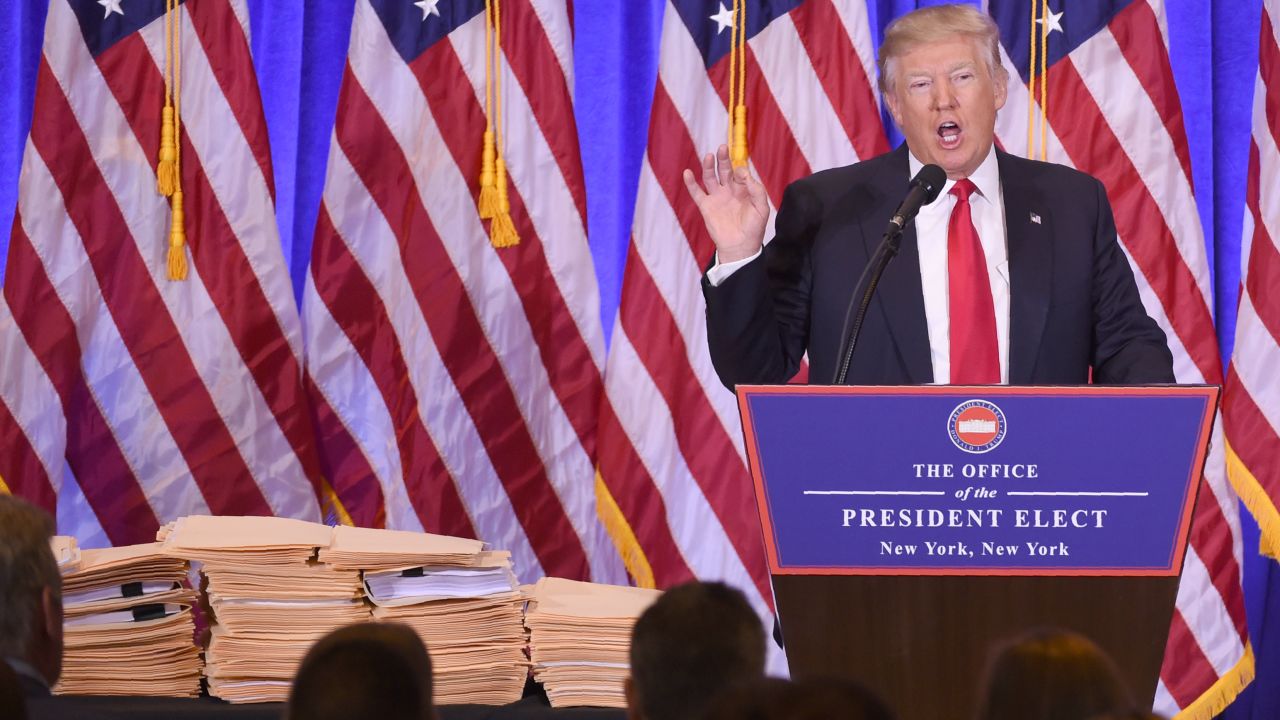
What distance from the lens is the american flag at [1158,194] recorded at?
14.4 feet

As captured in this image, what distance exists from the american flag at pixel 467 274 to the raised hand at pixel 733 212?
180cm

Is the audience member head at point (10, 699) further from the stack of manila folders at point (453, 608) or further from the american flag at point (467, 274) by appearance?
the american flag at point (467, 274)

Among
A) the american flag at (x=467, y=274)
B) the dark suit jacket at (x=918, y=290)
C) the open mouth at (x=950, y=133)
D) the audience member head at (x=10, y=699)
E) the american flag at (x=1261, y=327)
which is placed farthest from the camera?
the american flag at (x=467, y=274)

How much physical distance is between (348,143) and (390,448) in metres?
0.93

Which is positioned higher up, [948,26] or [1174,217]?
[948,26]

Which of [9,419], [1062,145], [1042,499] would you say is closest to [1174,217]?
[1062,145]

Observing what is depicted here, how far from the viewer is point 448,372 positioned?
15.1 feet

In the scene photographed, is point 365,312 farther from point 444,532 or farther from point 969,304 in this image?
point 969,304

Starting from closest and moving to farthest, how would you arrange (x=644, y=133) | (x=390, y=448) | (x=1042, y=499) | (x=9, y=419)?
(x=1042, y=499) < (x=9, y=419) < (x=390, y=448) < (x=644, y=133)

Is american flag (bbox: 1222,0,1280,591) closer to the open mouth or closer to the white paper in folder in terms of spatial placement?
the open mouth

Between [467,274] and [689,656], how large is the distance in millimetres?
2857

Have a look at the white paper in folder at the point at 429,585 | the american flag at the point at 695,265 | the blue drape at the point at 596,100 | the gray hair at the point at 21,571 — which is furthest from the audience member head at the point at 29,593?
the blue drape at the point at 596,100

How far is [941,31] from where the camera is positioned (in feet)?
10.7

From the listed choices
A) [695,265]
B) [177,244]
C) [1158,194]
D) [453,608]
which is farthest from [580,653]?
[1158,194]
